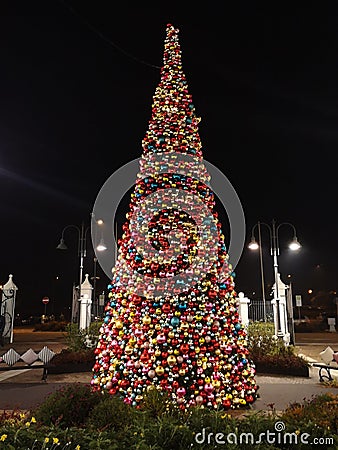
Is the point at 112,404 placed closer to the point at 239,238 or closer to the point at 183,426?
the point at 183,426

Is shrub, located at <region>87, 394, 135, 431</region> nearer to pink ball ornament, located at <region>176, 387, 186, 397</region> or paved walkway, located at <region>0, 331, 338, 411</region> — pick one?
pink ball ornament, located at <region>176, 387, 186, 397</region>

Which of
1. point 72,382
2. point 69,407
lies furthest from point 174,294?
point 72,382

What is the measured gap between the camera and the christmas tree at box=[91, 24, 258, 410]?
6891mm

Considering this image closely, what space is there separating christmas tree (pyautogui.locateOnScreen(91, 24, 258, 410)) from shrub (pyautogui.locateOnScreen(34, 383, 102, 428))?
1777 mm

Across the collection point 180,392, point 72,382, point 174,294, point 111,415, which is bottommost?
point 72,382

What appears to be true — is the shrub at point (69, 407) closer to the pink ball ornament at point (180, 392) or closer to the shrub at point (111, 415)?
the shrub at point (111, 415)

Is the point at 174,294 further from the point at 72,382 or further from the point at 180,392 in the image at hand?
the point at 72,382

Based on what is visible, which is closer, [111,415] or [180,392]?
[111,415]

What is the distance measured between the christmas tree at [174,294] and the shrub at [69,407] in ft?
5.83

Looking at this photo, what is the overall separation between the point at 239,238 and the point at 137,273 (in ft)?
11.7

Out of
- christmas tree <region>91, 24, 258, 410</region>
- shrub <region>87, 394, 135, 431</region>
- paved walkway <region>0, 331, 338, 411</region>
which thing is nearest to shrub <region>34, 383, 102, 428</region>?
shrub <region>87, 394, 135, 431</region>

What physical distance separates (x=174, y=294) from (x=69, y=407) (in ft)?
9.50

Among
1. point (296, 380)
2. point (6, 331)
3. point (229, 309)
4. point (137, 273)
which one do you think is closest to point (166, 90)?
point (137, 273)

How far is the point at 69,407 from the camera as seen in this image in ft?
15.9
